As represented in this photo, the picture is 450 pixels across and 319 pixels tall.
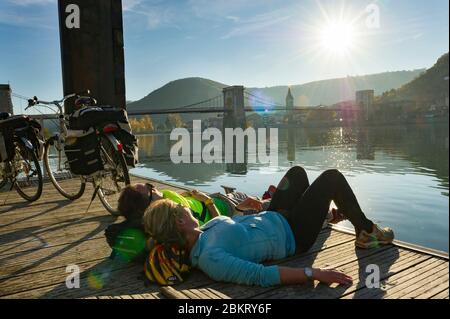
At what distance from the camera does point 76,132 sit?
13.7 ft

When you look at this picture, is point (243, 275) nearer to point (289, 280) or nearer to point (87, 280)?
point (289, 280)

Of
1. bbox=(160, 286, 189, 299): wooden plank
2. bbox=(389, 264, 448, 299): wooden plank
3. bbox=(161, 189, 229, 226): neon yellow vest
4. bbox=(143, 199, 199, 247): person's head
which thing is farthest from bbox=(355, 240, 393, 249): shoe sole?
bbox=(160, 286, 189, 299): wooden plank

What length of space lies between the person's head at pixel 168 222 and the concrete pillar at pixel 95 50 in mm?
4621

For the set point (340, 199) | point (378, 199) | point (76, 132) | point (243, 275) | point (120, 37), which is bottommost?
Answer: point (378, 199)

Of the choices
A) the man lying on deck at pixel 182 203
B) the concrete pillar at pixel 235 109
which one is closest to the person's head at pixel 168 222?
the man lying on deck at pixel 182 203

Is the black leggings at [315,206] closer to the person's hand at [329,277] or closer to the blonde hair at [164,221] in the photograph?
the person's hand at [329,277]

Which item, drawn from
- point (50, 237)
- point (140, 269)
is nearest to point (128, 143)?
point (50, 237)

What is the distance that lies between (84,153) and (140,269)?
1.75m

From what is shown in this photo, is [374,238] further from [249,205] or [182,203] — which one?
[182,203]

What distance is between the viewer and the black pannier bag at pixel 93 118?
13.5 ft

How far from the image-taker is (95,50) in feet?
21.6
